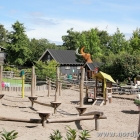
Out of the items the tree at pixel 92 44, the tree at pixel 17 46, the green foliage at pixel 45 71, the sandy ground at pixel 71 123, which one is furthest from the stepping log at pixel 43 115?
the tree at pixel 17 46

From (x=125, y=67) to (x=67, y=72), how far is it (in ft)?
58.6

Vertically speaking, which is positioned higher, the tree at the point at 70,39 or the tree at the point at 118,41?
the tree at the point at 70,39

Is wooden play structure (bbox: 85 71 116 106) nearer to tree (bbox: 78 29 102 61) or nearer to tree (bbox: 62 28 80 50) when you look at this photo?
tree (bbox: 78 29 102 61)

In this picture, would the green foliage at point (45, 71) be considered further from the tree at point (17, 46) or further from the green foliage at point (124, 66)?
the tree at point (17, 46)

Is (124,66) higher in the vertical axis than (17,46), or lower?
lower

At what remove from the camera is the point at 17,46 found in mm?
51219

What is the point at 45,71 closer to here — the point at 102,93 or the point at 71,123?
the point at 102,93

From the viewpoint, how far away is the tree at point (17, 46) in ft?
168

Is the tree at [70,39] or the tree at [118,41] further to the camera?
the tree at [70,39]

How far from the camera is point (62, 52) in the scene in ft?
168

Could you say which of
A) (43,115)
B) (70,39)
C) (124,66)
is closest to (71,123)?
(43,115)

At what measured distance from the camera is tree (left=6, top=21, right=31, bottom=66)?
5131 cm

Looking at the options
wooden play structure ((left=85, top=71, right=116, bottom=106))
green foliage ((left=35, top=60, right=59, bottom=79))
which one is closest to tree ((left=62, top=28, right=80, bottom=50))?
green foliage ((left=35, top=60, right=59, bottom=79))

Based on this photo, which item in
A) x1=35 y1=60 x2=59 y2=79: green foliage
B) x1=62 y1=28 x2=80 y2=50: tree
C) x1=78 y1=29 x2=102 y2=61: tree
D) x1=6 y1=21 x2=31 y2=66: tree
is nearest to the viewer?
x1=35 y1=60 x2=59 y2=79: green foliage
